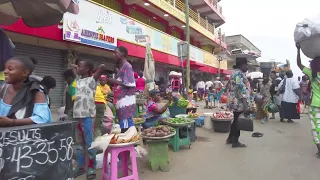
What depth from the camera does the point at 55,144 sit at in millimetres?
1865

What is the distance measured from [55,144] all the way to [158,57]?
1321 cm

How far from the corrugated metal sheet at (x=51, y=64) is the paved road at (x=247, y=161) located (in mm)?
6508

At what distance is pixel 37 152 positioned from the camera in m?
1.78

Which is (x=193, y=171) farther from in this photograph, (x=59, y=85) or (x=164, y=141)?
(x=59, y=85)

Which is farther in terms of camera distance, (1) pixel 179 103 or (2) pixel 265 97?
(2) pixel 265 97

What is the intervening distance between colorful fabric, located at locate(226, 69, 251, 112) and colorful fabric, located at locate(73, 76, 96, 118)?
3.14 m

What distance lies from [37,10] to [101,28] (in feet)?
24.2

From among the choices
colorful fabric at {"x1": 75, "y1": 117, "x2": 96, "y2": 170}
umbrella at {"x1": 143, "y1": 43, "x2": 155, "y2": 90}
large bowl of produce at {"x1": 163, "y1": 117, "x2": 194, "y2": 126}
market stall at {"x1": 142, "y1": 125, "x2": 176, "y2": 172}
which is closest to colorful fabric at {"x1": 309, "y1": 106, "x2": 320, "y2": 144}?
large bowl of produce at {"x1": 163, "y1": 117, "x2": 194, "y2": 126}

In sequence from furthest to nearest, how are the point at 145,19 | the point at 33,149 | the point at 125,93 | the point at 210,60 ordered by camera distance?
the point at 210,60
the point at 145,19
the point at 125,93
the point at 33,149

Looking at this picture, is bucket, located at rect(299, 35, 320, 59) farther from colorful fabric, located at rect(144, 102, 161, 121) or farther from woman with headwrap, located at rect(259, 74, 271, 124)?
woman with headwrap, located at rect(259, 74, 271, 124)

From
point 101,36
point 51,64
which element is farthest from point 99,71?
point 51,64

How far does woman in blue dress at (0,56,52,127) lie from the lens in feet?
6.49

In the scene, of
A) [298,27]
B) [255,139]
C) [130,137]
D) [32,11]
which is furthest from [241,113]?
[32,11]

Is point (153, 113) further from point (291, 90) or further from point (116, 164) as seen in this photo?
point (291, 90)
